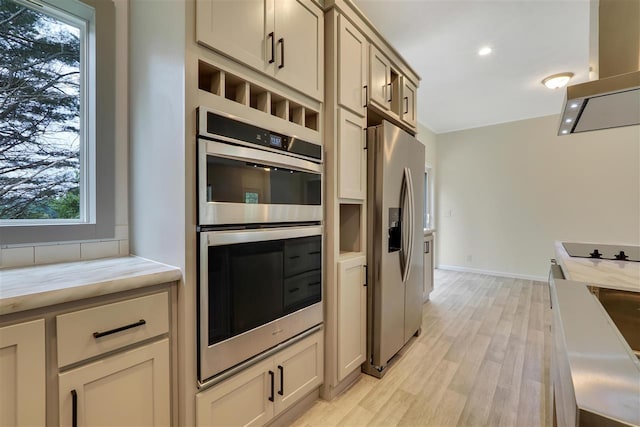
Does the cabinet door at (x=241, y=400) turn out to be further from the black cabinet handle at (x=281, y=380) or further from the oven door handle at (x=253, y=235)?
the oven door handle at (x=253, y=235)

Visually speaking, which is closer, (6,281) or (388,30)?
(6,281)

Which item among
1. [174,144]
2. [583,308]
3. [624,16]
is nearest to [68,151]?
[174,144]

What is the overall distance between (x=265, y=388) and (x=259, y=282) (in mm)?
548

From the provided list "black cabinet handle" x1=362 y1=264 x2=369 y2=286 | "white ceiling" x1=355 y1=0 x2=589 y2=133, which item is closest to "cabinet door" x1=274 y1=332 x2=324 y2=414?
"black cabinet handle" x1=362 y1=264 x2=369 y2=286

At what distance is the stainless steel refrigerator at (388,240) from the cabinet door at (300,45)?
1.92ft

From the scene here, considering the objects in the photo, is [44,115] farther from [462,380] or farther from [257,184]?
[462,380]

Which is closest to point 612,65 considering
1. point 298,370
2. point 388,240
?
point 388,240

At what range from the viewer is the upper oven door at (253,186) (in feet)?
3.74

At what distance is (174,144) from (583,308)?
1549 millimetres

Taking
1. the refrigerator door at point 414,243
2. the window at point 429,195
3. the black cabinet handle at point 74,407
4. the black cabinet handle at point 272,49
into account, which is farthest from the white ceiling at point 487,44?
the black cabinet handle at point 74,407

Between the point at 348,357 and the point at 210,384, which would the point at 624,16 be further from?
the point at 210,384

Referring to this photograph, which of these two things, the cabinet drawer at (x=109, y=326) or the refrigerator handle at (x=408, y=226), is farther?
the refrigerator handle at (x=408, y=226)

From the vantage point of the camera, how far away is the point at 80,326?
91 centimetres

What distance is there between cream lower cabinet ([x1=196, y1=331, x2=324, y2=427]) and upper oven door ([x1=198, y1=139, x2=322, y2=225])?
28.2 inches
